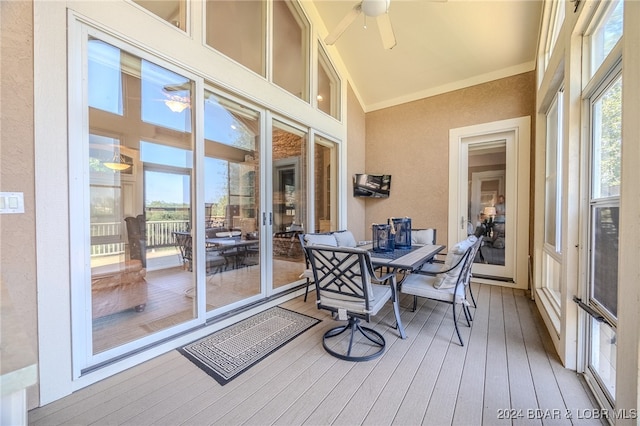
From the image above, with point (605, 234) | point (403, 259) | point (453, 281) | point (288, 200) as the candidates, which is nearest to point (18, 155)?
point (288, 200)

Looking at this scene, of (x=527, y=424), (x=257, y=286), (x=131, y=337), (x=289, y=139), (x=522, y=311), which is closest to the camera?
(x=527, y=424)

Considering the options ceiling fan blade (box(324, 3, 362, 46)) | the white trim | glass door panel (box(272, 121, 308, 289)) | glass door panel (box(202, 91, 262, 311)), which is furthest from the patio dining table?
ceiling fan blade (box(324, 3, 362, 46))

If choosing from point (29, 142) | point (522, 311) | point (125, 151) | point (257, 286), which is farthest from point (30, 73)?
point (522, 311)

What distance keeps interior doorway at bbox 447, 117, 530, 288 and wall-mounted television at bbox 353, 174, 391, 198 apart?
3.69ft

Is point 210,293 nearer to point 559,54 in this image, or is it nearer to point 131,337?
point 131,337

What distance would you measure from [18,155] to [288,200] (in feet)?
8.86

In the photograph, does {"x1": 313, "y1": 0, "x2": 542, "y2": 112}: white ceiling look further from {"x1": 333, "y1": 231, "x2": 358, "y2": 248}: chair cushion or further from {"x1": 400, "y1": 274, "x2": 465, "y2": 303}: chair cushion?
{"x1": 400, "y1": 274, "x2": 465, "y2": 303}: chair cushion

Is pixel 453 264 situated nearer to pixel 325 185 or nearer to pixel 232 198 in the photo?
pixel 325 185

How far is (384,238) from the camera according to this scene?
299 centimetres

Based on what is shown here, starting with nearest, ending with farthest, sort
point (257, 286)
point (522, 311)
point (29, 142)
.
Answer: point (29, 142) → point (522, 311) → point (257, 286)

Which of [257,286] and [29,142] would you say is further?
[257,286]

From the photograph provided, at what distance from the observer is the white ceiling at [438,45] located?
10.6 ft

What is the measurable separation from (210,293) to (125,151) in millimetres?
2030

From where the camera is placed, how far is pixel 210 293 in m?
3.04
